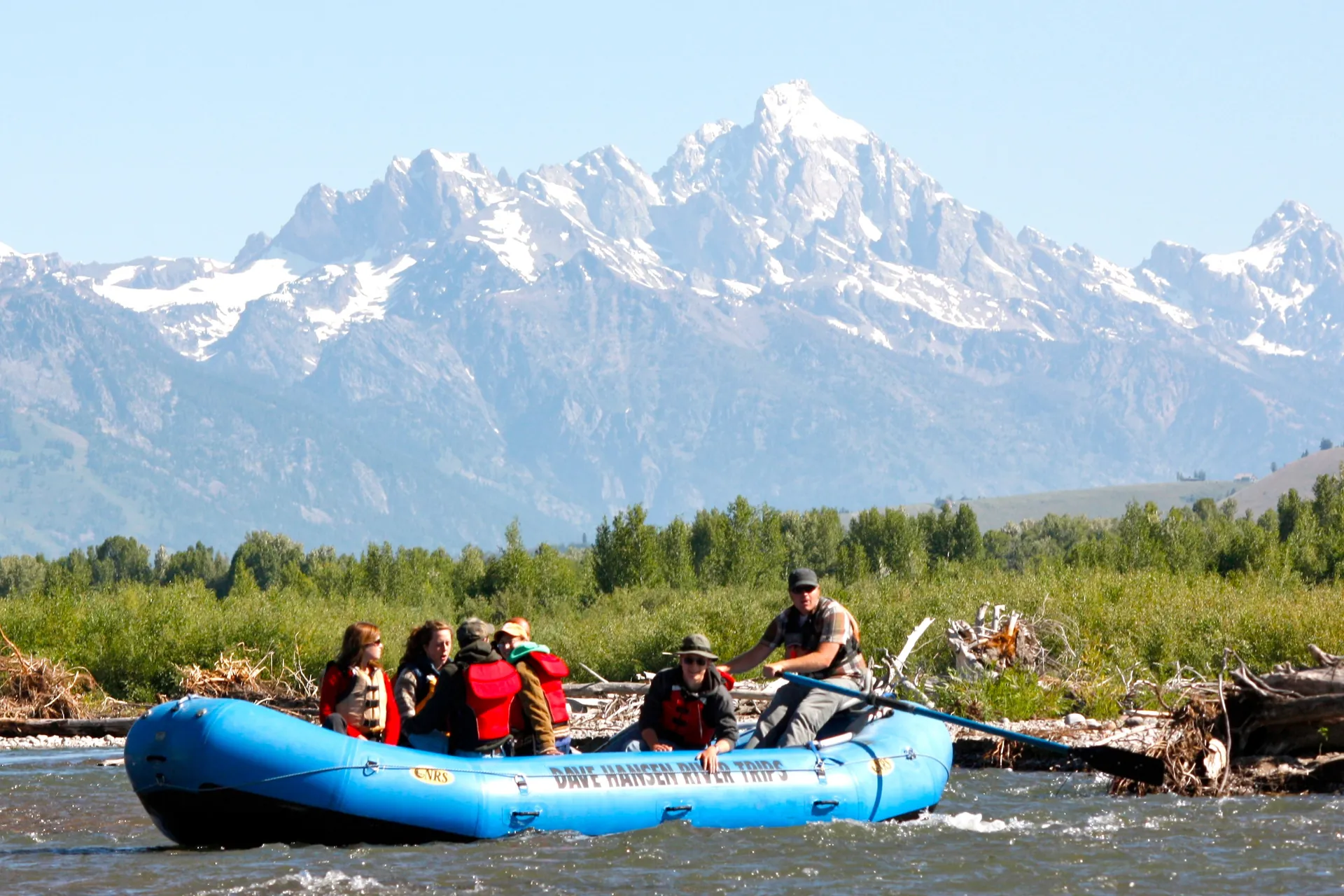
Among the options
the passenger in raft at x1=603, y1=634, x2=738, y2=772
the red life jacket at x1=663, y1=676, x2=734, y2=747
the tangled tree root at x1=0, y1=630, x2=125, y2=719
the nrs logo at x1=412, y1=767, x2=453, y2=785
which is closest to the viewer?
the nrs logo at x1=412, y1=767, x2=453, y2=785

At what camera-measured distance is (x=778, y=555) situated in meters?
73.1

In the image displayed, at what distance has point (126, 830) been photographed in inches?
761

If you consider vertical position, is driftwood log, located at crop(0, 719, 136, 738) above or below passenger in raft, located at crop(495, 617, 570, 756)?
below

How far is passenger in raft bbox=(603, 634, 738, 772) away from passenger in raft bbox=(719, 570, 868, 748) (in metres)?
0.26

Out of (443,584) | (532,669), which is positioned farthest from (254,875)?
(443,584)

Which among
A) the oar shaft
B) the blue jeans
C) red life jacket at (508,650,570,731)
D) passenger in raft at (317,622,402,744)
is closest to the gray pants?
the oar shaft

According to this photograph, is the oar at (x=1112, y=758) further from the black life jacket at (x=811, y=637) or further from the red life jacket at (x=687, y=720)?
the red life jacket at (x=687, y=720)

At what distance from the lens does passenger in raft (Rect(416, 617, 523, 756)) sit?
16406mm

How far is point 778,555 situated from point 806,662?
5563 centimetres

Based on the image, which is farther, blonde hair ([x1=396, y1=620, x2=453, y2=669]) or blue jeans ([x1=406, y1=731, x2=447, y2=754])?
blue jeans ([x1=406, y1=731, x2=447, y2=754])

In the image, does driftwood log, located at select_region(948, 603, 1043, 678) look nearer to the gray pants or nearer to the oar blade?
the oar blade

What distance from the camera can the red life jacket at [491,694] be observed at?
54.2ft

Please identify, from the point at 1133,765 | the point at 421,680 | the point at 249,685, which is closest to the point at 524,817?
the point at 421,680

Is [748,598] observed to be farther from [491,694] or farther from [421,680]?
[491,694]
